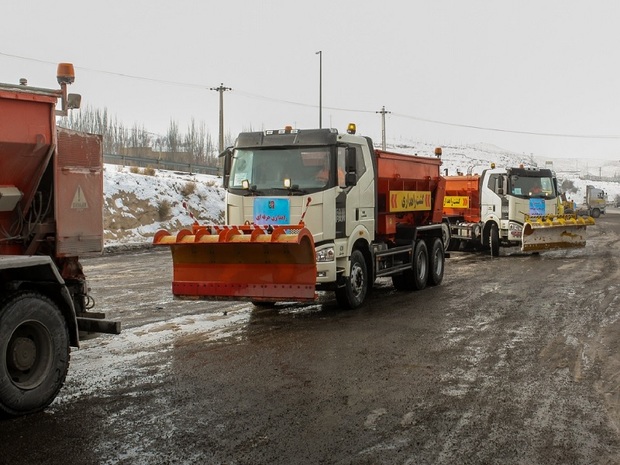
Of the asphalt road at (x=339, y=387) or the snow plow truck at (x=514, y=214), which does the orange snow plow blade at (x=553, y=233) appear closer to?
the snow plow truck at (x=514, y=214)

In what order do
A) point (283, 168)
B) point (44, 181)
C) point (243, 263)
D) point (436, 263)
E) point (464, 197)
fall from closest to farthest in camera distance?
1. point (44, 181)
2. point (243, 263)
3. point (283, 168)
4. point (436, 263)
5. point (464, 197)

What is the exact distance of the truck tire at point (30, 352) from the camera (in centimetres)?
553

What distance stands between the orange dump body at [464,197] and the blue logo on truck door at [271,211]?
13.5m

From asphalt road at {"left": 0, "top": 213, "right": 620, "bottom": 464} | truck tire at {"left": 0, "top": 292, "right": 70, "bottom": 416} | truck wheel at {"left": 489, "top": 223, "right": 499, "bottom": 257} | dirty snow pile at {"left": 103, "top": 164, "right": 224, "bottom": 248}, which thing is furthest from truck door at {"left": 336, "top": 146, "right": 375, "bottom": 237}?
dirty snow pile at {"left": 103, "top": 164, "right": 224, "bottom": 248}

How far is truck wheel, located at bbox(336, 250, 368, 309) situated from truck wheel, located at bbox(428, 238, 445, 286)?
10.5ft

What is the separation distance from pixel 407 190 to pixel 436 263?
1.98m

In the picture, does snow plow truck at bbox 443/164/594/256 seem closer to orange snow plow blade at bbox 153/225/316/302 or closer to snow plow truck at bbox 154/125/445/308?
snow plow truck at bbox 154/125/445/308

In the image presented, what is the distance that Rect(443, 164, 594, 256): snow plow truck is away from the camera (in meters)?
21.1

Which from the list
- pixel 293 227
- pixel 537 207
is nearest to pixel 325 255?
pixel 293 227

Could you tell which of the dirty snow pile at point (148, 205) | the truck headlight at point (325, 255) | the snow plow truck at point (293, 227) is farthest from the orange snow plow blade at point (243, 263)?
the dirty snow pile at point (148, 205)

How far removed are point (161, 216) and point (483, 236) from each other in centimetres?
1367

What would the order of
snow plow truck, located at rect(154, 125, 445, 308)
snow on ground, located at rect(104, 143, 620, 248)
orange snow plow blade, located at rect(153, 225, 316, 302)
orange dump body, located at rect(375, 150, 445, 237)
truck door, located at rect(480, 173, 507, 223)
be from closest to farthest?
orange snow plow blade, located at rect(153, 225, 316, 302), snow plow truck, located at rect(154, 125, 445, 308), orange dump body, located at rect(375, 150, 445, 237), truck door, located at rect(480, 173, 507, 223), snow on ground, located at rect(104, 143, 620, 248)

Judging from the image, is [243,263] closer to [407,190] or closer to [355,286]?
[355,286]

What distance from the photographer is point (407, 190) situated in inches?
540
